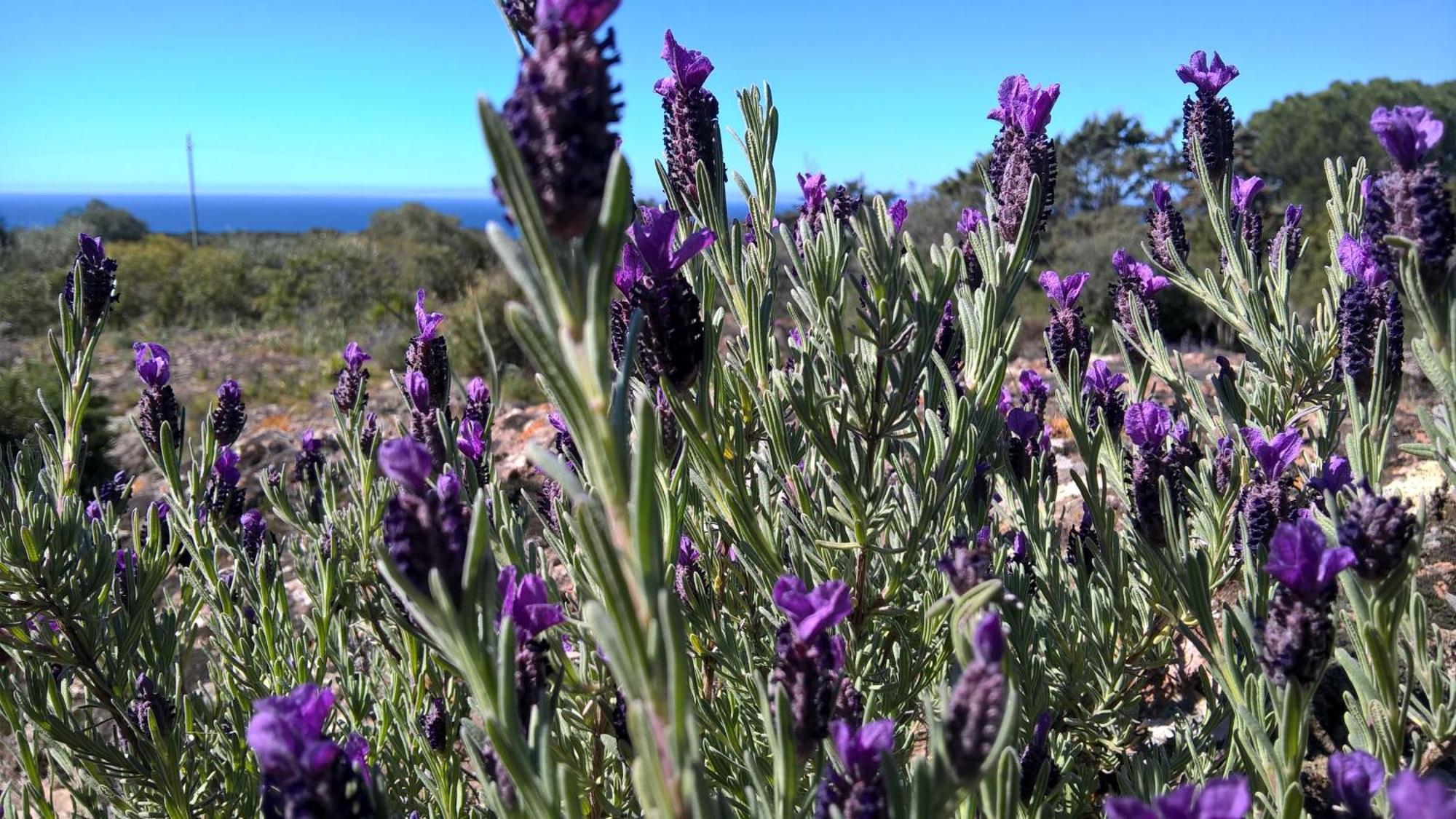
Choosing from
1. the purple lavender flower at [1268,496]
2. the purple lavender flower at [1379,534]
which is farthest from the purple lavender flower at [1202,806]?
the purple lavender flower at [1268,496]

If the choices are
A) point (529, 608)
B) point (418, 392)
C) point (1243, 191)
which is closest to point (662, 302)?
point (529, 608)

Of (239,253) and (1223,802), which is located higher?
(239,253)

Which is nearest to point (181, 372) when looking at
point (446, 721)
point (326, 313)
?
point (326, 313)

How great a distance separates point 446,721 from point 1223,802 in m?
1.16

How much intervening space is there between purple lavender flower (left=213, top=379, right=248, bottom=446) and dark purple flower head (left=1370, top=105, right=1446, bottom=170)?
206cm

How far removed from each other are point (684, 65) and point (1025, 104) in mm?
526

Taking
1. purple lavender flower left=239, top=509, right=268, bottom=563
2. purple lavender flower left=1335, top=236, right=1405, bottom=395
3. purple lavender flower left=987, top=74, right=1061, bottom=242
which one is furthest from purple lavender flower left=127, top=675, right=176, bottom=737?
purple lavender flower left=1335, top=236, right=1405, bottom=395

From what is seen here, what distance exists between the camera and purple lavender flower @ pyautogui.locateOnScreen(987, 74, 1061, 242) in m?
1.29

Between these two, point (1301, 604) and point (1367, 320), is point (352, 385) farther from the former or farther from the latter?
point (1367, 320)

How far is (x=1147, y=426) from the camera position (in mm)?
1339

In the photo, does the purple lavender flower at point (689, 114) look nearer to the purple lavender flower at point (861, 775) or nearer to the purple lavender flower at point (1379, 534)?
the purple lavender flower at point (861, 775)

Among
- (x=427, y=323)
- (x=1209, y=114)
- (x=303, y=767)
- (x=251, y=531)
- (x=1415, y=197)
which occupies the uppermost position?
(x=1209, y=114)

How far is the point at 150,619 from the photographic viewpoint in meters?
1.58

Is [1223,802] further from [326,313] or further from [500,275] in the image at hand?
[326,313]
